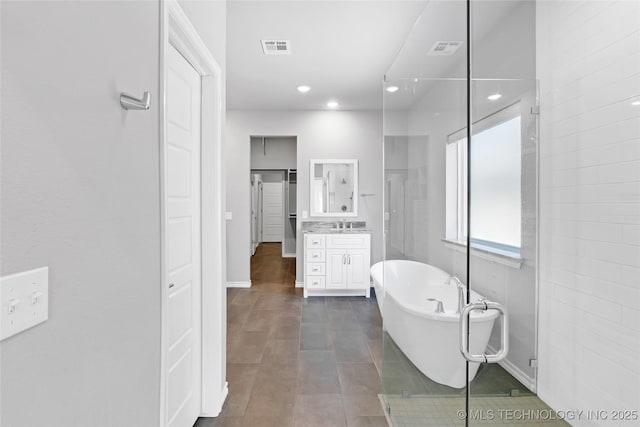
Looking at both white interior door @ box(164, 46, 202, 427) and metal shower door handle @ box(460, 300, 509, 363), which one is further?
white interior door @ box(164, 46, 202, 427)

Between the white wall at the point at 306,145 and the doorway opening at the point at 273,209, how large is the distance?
55cm

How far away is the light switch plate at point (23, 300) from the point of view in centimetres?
62

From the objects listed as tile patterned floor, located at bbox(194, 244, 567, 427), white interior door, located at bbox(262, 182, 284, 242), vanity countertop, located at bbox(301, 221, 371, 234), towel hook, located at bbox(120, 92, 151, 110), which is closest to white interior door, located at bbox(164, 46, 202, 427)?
tile patterned floor, located at bbox(194, 244, 567, 427)

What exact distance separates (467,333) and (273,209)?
7606mm

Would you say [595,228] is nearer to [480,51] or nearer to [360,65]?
[480,51]

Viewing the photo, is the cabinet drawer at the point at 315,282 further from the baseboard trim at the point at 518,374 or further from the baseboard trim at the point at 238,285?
the baseboard trim at the point at 518,374

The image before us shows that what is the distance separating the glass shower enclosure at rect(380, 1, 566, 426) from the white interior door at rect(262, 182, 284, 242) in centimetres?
710

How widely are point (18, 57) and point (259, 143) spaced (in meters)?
6.08

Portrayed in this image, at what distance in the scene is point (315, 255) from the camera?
15.3 feet

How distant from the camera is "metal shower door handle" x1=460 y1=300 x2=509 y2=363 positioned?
108 cm

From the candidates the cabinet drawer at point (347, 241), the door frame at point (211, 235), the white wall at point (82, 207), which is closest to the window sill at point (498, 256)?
the white wall at point (82, 207)

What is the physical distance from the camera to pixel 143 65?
43.8 inches

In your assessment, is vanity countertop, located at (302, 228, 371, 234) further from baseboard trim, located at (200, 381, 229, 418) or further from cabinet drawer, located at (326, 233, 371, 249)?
baseboard trim, located at (200, 381, 229, 418)

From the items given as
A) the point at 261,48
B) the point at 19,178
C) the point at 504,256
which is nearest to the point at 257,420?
the point at 504,256
